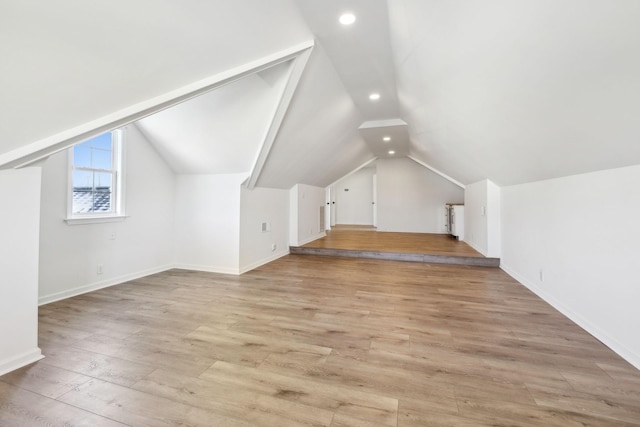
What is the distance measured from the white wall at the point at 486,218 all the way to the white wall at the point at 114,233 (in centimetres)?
547

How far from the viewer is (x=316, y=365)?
187 centimetres

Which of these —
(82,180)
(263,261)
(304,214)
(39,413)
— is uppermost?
(82,180)

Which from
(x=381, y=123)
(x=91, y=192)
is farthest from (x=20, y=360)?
(x=381, y=123)

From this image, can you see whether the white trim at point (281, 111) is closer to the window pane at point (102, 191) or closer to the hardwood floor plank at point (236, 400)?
the window pane at point (102, 191)

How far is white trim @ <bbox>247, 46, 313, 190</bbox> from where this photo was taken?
8.86 feet

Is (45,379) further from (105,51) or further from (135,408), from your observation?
(105,51)

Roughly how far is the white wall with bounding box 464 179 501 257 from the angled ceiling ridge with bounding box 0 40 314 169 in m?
4.03

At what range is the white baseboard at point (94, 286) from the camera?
2.95 metres

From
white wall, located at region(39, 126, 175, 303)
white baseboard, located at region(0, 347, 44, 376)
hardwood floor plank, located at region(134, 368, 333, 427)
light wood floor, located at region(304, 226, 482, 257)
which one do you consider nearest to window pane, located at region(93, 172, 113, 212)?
white wall, located at region(39, 126, 175, 303)

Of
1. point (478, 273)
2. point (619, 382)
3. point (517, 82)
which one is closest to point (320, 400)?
point (619, 382)

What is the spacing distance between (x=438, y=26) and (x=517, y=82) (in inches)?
27.7

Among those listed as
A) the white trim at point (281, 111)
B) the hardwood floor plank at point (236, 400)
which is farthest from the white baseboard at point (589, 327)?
the white trim at point (281, 111)

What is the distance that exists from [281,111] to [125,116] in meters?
1.63

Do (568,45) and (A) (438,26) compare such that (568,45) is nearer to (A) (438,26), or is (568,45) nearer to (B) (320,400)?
(A) (438,26)
